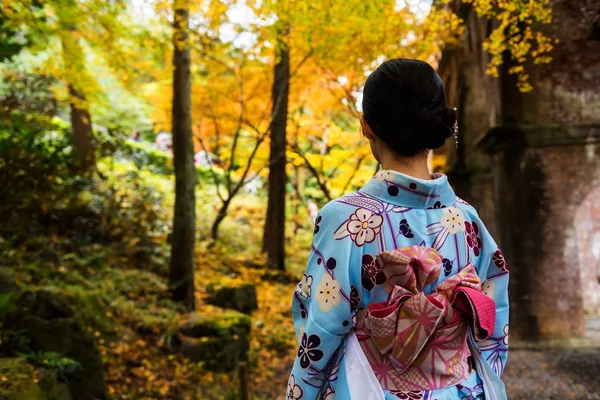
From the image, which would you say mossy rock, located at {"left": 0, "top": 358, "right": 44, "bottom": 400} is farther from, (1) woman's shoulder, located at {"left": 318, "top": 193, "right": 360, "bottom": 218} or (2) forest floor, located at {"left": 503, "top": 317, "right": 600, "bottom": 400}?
(2) forest floor, located at {"left": 503, "top": 317, "right": 600, "bottom": 400}

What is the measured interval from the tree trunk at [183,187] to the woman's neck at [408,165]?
25.3 feet

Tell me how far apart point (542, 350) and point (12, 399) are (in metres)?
7.52

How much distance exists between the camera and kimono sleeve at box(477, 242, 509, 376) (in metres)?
1.69

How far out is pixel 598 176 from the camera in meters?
7.74

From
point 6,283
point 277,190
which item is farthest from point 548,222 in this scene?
point 6,283

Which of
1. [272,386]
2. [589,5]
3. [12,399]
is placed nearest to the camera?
[12,399]

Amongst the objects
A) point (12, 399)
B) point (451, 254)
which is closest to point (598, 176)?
point (451, 254)

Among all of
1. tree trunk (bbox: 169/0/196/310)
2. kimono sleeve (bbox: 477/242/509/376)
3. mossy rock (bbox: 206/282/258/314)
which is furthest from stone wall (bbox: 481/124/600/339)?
kimono sleeve (bbox: 477/242/509/376)

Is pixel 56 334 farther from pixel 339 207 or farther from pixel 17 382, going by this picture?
pixel 339 207

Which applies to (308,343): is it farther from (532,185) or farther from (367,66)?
(367,66)

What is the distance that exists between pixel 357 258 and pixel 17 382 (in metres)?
3.30

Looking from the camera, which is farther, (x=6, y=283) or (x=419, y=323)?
(x=6, y=283)

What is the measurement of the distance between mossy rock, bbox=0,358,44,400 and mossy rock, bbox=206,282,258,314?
574 cm

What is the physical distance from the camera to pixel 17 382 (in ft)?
11.6
